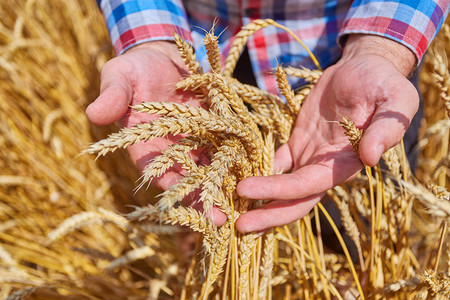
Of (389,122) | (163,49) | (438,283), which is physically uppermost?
(163,49)

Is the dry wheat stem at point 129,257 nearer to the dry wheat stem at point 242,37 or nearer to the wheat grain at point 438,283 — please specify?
the dry wheat stem at point 242,37

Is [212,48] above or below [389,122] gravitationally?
above

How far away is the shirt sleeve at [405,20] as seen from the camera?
0.80 metres

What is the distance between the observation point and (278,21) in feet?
A: 3.43

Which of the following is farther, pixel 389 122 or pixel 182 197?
pixel 389 122

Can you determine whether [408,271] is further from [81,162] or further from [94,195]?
Result: [81,162]

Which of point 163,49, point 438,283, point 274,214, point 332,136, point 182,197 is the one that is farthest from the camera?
point 163,49

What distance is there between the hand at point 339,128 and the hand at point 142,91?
13cm

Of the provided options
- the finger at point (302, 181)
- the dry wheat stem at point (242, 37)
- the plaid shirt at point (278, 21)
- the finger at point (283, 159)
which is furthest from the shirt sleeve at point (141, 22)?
the finger at point (302, 181)

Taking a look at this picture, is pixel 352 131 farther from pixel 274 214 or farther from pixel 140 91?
pixel 140 91

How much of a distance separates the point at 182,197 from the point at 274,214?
0.96 feet

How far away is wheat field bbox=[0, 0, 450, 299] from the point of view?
1.82 feet

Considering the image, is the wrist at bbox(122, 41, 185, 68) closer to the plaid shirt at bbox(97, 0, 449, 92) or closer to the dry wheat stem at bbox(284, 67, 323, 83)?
the plaid shirt at bbox(97, 0, 449, 92)

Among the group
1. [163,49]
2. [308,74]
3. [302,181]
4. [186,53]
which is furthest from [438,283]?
[163,49]
